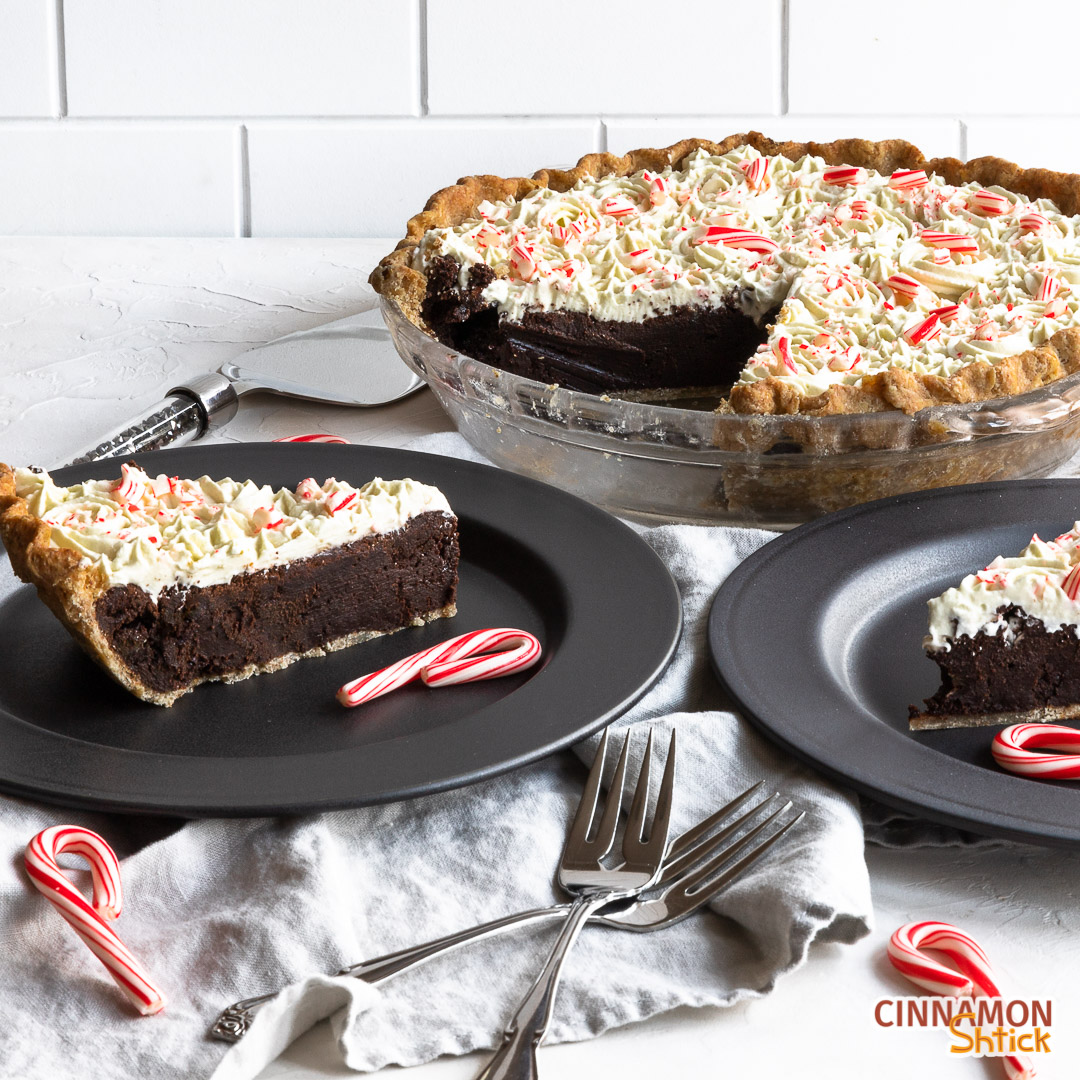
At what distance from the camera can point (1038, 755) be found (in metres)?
1.99

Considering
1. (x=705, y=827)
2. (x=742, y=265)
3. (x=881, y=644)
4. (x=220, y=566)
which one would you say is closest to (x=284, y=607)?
(x=220, y=566)

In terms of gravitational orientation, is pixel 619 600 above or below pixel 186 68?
below

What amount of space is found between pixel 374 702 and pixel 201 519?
1.77 ft

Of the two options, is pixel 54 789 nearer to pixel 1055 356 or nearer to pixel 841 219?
pixel 1055 356

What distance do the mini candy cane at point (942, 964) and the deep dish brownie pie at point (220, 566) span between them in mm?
1262

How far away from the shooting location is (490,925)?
164 cm

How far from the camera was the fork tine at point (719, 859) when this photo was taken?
1.75 meters

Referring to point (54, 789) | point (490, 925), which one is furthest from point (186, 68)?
point (490, 925)

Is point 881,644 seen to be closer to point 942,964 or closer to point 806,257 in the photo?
point 942,964

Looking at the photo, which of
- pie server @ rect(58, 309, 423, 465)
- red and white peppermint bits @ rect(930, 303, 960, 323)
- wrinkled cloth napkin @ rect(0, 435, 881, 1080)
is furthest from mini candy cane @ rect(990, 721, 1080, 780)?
pie server @ rect(58, 309, 423, 465)

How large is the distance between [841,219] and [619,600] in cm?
197

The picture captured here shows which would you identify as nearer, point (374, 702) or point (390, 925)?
point (390, 925)

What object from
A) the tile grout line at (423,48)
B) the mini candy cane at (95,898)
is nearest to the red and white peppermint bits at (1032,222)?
the tile grout line at (423,48)

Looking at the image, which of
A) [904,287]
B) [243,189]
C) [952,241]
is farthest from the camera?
[243,189]
